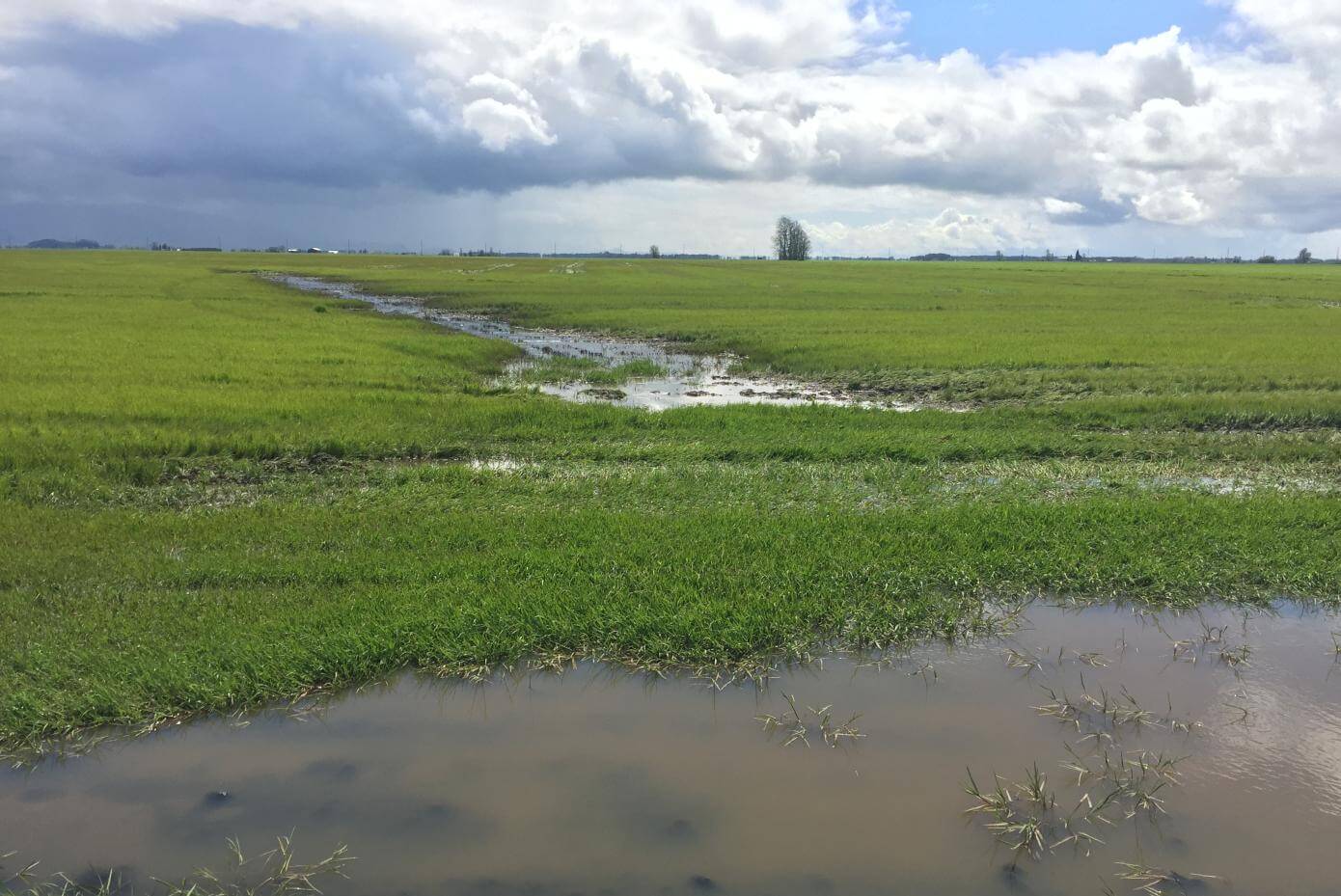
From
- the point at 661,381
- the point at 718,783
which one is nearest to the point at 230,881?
the point at 718,783

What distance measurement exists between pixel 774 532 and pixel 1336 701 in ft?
14.7

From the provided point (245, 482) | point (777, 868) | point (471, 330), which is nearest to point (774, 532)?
point (777, 868)

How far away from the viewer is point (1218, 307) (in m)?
38.5

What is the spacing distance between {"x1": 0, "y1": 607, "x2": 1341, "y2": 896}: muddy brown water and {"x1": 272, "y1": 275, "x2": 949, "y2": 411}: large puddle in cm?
1014

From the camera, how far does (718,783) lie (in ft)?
15.4

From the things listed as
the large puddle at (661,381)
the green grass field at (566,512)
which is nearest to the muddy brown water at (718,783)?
the green grass field at (566,512)

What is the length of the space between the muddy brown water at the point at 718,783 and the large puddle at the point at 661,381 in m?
10.1

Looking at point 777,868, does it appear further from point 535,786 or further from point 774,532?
point 774,532

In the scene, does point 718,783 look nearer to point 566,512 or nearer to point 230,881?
point 230,881

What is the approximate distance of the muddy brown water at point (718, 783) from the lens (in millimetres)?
4059

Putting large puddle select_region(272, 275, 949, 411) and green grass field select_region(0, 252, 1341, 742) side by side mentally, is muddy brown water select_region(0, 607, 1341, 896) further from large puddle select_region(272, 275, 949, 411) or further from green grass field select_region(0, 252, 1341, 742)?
large puddle select_region(272, 275, 949, 411)

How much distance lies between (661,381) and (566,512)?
1137 centimetres

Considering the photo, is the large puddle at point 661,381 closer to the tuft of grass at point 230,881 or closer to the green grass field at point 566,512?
the green grass field at point 566,512

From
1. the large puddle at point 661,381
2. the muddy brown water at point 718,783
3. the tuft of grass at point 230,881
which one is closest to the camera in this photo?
the tuft of grass at point 230,881
